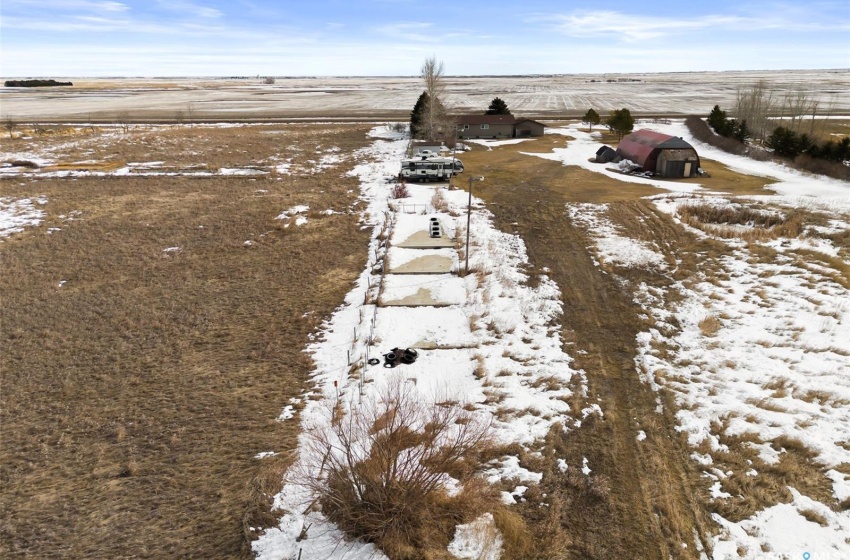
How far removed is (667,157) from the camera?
4053cm

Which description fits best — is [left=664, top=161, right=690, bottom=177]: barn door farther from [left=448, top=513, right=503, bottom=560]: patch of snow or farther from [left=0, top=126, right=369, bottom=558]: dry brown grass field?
[left=448, top=513, right=503, bottom=560]: patch of snow

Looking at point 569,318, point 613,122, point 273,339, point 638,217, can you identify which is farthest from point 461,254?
point 613,122

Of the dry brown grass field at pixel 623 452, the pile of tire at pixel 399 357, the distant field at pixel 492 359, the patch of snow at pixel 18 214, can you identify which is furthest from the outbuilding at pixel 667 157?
the patch of snow at pixel 18 214

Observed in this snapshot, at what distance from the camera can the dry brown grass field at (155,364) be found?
34.1ft

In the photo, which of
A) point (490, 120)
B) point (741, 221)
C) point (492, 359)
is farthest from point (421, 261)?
point (490, 120)

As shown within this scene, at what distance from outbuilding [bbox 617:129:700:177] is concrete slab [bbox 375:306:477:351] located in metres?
31.1

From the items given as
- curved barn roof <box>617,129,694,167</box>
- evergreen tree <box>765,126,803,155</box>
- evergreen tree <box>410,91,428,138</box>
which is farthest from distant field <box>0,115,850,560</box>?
evergreen tree <box>410,91,428,138</box>

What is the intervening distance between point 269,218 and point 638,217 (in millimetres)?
24688

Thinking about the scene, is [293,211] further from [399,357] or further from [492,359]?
[492,359]

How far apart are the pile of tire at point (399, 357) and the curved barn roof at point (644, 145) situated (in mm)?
35799

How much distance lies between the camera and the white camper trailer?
40156 mm

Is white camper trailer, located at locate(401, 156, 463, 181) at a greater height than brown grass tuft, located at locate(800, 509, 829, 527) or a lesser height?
greater

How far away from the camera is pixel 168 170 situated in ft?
148

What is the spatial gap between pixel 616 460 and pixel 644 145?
131 feet
